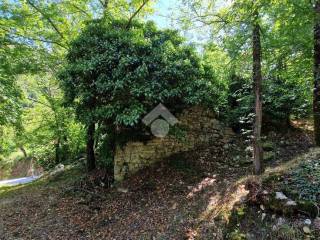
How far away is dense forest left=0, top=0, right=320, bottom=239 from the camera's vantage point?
13.8 feet

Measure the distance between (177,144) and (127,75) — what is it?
2584mm

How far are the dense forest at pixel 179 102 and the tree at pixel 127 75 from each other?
0.09ft

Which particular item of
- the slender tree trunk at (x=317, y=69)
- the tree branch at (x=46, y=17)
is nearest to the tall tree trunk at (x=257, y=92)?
the slender tree trunk at (x=317, y=69)

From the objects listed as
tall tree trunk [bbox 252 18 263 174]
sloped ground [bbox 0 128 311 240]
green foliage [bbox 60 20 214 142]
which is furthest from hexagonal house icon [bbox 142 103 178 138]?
tall tree trunk [bbox 252 18 263 174]

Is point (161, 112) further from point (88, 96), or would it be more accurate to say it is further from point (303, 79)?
point (303, 79)

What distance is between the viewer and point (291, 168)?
14.1ft

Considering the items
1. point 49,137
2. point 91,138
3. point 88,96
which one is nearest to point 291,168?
point 88,96

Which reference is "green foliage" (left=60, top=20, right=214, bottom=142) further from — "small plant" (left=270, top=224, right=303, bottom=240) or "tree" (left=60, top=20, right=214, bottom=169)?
"small plant" (left=270, top=224, right=303, bottom=240)

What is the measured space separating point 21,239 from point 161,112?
3.99m

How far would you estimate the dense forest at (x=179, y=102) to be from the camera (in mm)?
4195

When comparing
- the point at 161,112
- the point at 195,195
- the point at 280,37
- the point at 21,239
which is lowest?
the point at 21,239

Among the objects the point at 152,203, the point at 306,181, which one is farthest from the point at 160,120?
the point at 306,181

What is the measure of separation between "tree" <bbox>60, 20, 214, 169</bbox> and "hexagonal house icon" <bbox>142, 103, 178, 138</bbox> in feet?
0.53

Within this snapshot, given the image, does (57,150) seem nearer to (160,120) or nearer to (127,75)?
(160,120)
